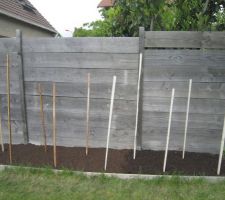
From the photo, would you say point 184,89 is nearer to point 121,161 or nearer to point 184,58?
point 184,58

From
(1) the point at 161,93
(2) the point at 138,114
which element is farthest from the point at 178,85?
(2) the point at 138,114

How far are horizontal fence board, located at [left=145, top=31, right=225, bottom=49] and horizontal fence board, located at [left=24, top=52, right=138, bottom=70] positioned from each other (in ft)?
1.11

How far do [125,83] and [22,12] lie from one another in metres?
10.7

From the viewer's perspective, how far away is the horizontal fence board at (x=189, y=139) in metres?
4.80

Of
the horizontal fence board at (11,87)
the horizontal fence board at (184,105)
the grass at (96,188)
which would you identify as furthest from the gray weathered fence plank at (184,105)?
the horizontal fence board at (11,87)

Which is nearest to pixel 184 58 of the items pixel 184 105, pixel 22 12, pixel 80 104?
pixel 184 105

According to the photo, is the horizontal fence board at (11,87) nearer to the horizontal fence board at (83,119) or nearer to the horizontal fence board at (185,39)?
the horizontal fence board at (83,119)

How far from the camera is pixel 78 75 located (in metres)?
4.98

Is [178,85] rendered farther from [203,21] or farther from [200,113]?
[203,21]

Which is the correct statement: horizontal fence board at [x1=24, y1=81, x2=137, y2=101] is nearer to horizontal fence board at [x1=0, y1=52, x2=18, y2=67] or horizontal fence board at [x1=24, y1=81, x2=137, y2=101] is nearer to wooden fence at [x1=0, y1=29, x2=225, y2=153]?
wooden fence at [x1=0, y1=29, x2=225, y2=153]

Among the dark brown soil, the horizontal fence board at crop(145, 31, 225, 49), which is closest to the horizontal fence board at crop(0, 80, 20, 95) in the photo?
the dark brown soil

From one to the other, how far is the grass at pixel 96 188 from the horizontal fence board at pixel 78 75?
A: 1.40 metres

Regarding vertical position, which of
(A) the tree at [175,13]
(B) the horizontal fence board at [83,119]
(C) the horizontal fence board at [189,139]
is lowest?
(C) the horizontal fence board at [189,139]

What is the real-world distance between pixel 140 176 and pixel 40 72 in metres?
2.21
